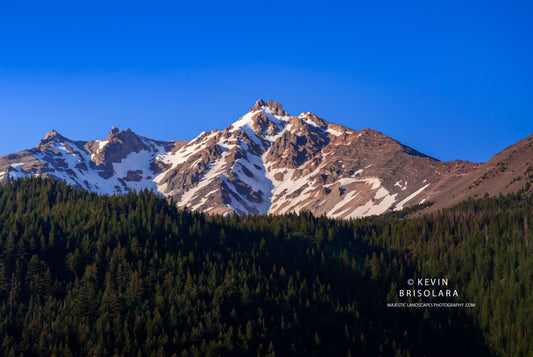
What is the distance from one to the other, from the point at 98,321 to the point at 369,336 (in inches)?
2356

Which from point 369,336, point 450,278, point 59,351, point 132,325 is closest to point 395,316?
point 369,336

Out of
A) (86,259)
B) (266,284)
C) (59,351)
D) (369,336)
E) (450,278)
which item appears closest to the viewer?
(59,351)

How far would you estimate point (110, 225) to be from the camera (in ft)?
589

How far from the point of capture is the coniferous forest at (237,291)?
129 meters

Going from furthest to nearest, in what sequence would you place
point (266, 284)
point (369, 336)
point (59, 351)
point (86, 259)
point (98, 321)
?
point (86, 259) → point (266, 284) → point (369, 336) → point (98, 321) → point (59, 351)

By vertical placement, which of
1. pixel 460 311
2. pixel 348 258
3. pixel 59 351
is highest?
pixel 348 258

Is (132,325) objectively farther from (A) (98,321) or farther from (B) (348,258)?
(B) (348,258)

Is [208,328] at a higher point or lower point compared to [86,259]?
lower

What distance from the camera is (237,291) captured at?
145375 millimetres

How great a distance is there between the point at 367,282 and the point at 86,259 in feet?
247

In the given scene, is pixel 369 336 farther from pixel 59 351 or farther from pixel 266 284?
pixel 59 351

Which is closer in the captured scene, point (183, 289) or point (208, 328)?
point (208, 328)

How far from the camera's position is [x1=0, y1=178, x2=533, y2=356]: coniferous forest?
12862cm

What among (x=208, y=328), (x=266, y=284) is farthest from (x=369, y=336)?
(x=208, y=328)
